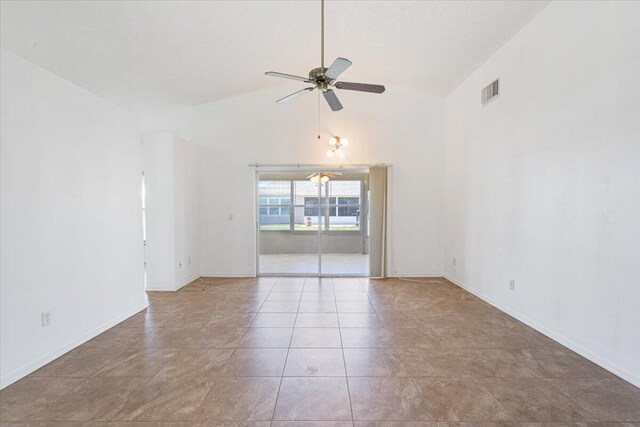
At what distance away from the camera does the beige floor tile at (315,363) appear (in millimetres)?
2535

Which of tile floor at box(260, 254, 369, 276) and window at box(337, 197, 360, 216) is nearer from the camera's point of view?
tile floor at box(260, 254, 369, 276)

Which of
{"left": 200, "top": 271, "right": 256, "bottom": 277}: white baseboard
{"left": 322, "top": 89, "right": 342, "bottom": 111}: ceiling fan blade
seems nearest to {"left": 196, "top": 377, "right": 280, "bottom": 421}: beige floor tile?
{"left": 322, "top": 89, "right": 342, "bottom": 111}: ceiling fan blade

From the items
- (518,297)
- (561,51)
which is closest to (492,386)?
(518,297)

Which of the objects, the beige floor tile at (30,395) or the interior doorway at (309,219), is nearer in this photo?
the beige floor tile at (30,395)

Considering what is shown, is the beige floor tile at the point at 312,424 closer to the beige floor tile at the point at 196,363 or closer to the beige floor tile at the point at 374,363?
the beige floor tile at the point at 374,363

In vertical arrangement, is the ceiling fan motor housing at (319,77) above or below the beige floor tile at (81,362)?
above

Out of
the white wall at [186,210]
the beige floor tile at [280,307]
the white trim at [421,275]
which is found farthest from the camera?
the white trim at [421,275]

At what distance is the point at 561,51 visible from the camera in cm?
308

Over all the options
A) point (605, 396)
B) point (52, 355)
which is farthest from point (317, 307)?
point (605, 396)

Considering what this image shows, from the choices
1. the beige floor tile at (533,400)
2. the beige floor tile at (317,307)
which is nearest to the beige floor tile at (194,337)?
the beige floor tile at (317,307)

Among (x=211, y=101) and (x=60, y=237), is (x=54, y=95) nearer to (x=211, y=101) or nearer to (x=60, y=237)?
(x=60, y=237)

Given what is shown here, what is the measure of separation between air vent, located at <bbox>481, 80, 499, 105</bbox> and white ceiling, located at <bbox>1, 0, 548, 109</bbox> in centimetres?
45

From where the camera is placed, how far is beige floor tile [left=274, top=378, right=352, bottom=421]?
2.02 metres

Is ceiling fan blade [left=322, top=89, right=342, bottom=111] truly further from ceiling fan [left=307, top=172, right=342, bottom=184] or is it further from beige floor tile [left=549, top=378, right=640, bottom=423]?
beige floor tile [left=549, top=378, right=640, bottom=423]
